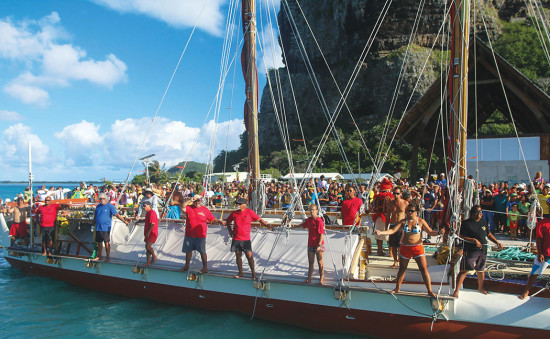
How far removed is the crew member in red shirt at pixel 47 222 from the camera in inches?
472

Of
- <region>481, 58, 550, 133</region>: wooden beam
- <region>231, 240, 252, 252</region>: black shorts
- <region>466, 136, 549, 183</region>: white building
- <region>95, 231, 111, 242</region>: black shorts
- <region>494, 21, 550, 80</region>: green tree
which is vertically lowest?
<region>95, 231, 111, 242</region>: black shorts

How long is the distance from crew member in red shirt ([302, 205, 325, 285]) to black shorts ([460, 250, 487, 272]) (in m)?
2.50

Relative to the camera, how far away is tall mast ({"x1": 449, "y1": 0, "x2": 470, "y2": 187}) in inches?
330

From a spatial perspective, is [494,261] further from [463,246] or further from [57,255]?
[57,255]

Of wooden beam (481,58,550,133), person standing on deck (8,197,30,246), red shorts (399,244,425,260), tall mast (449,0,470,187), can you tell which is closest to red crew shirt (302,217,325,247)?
red shorts (399,244,425,260)

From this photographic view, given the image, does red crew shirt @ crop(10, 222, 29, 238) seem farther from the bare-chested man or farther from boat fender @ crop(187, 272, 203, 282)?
the bare-chested man

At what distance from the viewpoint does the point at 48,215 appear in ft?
39.4

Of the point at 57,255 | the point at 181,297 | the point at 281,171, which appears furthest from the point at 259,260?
the point at 281,171

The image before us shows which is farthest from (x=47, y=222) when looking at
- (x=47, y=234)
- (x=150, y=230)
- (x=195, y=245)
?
(x=195, y=245)

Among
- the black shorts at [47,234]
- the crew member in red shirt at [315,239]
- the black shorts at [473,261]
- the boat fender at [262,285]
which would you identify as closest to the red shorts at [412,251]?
the black shorts at [473,261]

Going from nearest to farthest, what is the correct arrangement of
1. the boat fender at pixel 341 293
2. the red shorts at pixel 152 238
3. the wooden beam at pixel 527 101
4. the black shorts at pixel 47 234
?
the boat fender at pixel 341 293
the red shorts at pixel 152 238
the black shorts at pixel 47 234
the wooden beam at pixel 527 101

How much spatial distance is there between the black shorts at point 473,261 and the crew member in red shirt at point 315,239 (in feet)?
8.19

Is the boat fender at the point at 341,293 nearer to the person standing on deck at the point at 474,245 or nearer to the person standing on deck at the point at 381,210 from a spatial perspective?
the person standing on deck at the point at 474,245

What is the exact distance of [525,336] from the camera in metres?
6.90
